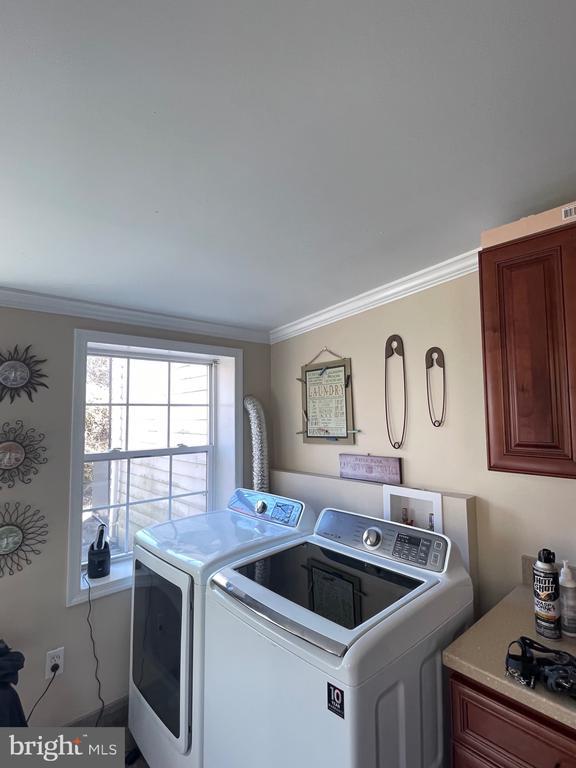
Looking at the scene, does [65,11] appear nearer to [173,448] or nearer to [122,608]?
[173,448]

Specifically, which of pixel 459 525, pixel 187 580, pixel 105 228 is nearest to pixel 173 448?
pixel 187 580

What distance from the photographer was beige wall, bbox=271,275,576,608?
142cm

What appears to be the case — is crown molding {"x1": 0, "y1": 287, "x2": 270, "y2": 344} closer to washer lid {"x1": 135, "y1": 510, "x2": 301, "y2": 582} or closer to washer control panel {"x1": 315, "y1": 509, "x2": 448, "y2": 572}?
washer lid {"x1": 135, "y1": 510, "x2": 301, "y2": 582}

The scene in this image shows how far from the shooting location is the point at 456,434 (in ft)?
5.45

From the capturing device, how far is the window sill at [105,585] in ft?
6.22

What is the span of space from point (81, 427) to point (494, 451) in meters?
1.93

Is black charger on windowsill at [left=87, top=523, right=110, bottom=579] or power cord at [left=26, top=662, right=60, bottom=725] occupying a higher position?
black charger on windowsill at [left=87, top=523, right=110, bottom=579]

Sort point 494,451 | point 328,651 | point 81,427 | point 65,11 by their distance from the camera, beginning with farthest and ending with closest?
point 81,427
point 494,451
point 328,651
point 65,11

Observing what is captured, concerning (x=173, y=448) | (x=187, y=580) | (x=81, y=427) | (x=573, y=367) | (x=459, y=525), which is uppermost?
(x=573, y=367)

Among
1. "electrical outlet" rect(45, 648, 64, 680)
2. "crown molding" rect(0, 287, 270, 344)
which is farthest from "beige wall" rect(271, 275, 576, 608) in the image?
"electrical outlet" rect(45, 648, 64, 680)

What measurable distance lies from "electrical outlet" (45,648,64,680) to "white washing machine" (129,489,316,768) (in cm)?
33

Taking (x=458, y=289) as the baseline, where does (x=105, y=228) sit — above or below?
above

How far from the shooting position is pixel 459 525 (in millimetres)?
1551

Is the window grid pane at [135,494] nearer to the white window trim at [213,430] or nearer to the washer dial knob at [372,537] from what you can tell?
the white window trim at [213,430]
